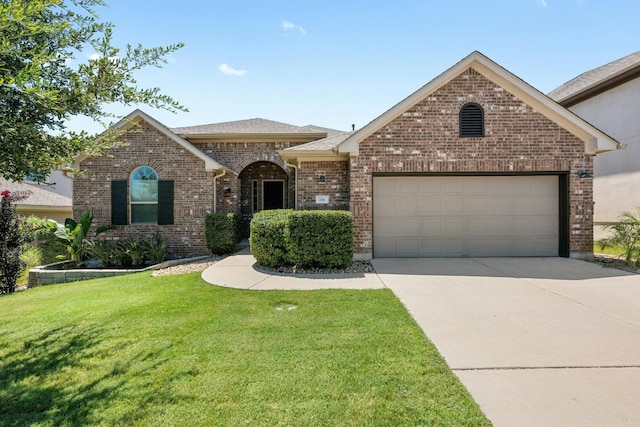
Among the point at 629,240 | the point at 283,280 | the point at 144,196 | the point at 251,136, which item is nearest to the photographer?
the point at 283,280

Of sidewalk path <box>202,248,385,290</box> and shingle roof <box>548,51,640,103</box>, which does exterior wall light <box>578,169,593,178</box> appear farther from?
sidewalk path <box>202,248,385,290</box>

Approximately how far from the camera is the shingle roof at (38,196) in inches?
634

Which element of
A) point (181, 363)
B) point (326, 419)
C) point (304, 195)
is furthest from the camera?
point (304, 195)

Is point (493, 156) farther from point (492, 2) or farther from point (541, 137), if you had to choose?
point (492, 2)

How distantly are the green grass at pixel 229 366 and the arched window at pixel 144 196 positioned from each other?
5858 millimetres

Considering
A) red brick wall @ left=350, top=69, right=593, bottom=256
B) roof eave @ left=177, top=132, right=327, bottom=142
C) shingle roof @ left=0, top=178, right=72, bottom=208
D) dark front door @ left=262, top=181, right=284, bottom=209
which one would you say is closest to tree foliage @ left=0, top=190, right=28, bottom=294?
roof eave @ left=177, top=132, right=327, bottom=142

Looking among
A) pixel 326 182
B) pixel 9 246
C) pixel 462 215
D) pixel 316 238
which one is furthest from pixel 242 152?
pixel 462 215

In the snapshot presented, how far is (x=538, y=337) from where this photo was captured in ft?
12.7

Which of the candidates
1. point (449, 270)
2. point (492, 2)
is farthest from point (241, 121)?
point (449, 270)

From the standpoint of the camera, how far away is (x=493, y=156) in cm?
890

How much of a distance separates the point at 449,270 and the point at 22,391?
7.39 metres

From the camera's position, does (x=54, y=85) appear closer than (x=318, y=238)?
Yes

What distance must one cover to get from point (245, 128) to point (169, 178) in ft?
14.3

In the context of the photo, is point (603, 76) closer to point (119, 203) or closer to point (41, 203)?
point (119, 203)
